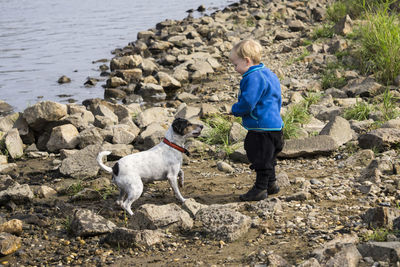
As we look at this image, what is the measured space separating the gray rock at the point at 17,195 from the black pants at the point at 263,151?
8.58 ft

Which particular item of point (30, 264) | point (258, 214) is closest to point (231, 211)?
point (258, 214)

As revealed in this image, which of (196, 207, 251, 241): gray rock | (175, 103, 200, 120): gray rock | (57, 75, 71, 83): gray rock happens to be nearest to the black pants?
(196, 207, 251, 241): gray rock

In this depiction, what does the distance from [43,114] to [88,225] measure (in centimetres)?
416

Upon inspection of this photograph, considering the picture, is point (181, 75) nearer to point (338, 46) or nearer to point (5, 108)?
point (338, 46)

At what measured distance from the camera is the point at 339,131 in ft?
22.3

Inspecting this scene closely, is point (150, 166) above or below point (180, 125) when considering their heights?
below

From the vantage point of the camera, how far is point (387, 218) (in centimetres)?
396

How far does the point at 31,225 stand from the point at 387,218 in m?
3.39

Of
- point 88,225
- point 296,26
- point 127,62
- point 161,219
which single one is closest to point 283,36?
point 296,26

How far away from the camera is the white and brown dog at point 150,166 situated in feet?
16.7

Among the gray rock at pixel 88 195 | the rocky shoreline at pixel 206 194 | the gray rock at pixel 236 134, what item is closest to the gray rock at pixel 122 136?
the rocky shoreline at pixel 206 194

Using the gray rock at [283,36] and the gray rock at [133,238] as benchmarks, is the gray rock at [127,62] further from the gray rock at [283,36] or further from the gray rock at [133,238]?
the gray rock at [133,238]

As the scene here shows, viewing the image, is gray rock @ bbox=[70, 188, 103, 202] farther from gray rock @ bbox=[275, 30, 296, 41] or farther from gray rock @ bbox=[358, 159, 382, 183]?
gray rock @ bbox=[275, 30, 296, 41]

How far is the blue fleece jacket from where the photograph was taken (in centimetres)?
497
